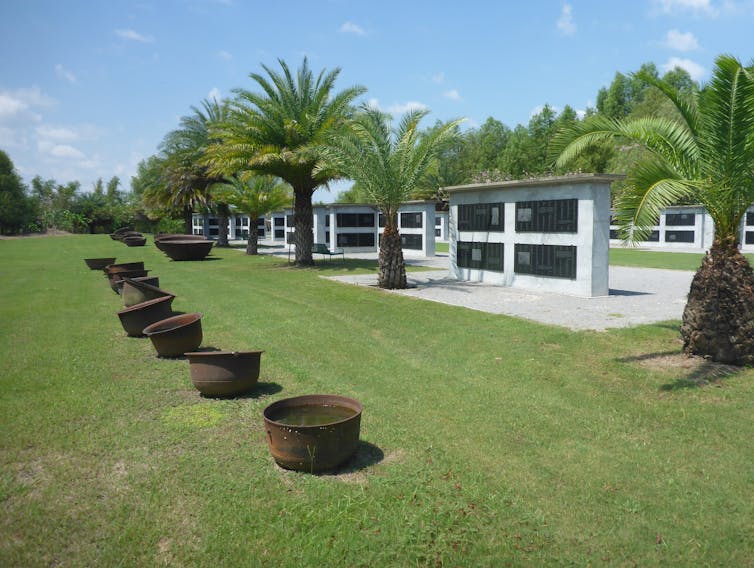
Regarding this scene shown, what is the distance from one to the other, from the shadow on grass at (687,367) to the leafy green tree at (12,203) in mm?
77981

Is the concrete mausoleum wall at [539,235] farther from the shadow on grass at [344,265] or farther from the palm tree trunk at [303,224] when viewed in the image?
the palm tree trunk at [303,224]

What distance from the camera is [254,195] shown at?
35.3 m

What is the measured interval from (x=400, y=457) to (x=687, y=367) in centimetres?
564

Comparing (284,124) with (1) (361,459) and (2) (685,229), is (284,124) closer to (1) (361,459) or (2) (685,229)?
(1) (361,459)

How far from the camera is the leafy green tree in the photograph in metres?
70.8

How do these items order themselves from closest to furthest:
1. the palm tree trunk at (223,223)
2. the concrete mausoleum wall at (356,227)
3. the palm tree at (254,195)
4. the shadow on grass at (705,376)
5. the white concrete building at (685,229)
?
the shadow on grass at (705,376)
the palm tree at (254,195)
the concrete mausoleum wall at (356,227)
the white concrete building at (685,229)
the palm tree trunk at (223,223)

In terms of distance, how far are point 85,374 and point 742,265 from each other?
1034 cm

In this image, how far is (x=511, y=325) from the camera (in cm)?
1252

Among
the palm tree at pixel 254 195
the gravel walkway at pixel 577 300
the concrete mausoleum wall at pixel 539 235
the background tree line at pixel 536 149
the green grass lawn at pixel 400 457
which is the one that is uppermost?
the background tree line at pixel 536 149

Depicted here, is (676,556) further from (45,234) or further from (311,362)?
(45,234)

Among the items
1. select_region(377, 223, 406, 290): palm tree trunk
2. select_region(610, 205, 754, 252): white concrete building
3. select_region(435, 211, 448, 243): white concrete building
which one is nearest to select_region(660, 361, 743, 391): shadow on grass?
select_region(377, 223, 406, 290): palm tree trunk

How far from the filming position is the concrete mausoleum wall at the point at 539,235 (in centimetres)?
1644

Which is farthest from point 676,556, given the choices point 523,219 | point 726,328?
point 523,219

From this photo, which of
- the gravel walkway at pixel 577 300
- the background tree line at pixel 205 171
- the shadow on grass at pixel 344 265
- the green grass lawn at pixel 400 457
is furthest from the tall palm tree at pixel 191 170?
the green grass lawn at pixel 400 457
